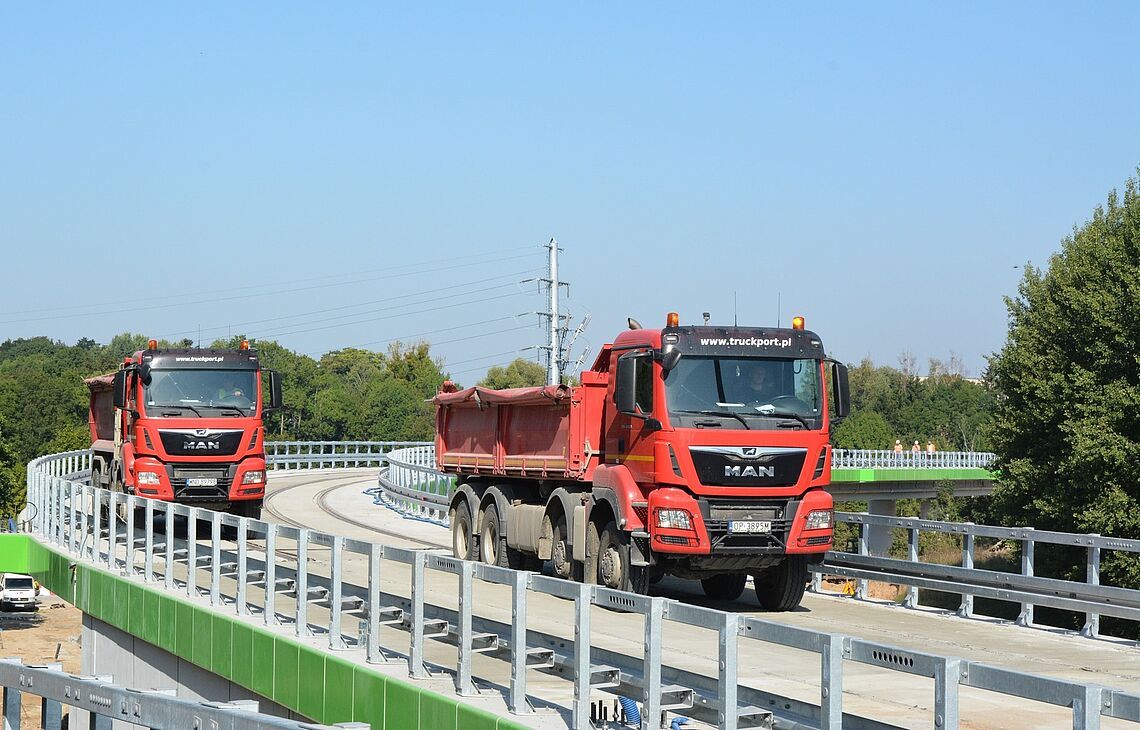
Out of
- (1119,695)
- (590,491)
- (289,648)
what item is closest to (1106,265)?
(590,491)

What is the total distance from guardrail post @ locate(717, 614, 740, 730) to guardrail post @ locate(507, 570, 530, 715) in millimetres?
1875

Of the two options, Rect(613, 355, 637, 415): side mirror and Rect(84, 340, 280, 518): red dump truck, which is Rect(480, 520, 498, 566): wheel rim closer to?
Rect(613, 355, 637, 415): side mirror

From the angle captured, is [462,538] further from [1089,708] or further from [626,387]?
[1089,708]

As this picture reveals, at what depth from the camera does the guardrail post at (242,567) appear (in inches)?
565

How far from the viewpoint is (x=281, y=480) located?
174 feet

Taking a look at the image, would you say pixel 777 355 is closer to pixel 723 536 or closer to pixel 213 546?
pixel 723 536

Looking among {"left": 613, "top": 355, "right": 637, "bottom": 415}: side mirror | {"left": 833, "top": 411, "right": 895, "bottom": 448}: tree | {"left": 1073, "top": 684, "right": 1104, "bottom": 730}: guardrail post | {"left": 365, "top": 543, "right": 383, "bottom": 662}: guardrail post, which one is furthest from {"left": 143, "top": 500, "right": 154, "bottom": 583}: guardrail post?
{"left": 833, "top": 411, "right": 895, "bottom": 448}: tree

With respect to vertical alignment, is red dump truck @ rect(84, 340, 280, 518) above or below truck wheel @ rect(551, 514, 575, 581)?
above

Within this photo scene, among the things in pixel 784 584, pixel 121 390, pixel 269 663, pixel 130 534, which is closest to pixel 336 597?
pixel 269 663

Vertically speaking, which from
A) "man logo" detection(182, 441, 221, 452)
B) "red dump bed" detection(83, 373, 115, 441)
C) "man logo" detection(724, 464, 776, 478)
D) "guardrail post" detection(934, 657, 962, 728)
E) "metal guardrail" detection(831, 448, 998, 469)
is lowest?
"metal guardrail" detection(831, 448, 998, 469)

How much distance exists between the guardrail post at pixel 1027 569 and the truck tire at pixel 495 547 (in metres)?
6.76

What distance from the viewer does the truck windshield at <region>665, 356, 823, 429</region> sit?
1659 cm

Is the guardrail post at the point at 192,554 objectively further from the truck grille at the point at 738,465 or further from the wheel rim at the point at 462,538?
the wheel rim at the point at 462,538

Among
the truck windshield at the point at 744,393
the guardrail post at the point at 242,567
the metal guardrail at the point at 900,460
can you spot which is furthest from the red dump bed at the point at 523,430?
the metal guardrail at the point at 900,460
